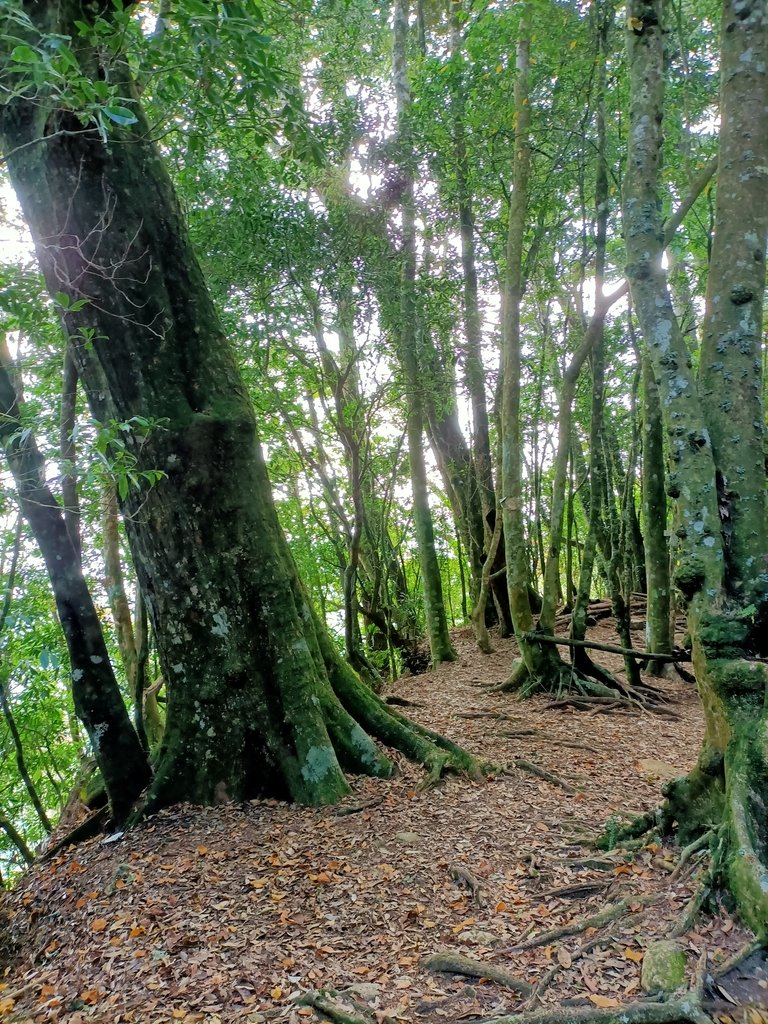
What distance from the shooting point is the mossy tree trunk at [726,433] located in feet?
9.91

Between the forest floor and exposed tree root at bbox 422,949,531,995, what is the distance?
0.10 feet

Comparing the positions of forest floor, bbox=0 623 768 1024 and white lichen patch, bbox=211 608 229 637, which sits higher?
white lichen patch, bbox=211 608 229 637

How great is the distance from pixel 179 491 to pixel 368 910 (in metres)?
3.22

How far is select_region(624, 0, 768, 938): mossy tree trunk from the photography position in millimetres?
3020

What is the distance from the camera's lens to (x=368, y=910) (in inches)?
134

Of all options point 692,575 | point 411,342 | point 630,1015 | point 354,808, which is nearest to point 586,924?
point 630,1015

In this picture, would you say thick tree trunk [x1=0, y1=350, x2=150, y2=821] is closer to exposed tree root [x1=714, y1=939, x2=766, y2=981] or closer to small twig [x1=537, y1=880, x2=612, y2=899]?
small twig [x1=537, y1=880, x2=612, y2=899]

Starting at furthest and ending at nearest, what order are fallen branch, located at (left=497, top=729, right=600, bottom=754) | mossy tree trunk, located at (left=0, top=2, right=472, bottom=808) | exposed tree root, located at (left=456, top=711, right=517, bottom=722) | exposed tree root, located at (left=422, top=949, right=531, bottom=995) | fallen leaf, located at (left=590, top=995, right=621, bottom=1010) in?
exposed tree root, located at (left=456, top=711, right=517, bottom=722), fallen branch, located at (left=497, top=729, right=600, bottom=754), mossy tree trunk, located at (left=0, top=2, right=472, bottom=808), exposed tree root, located at (left=422, top=949, right=531, bottom=995), fallen leaf, located at (left=590, top=995, right=621, bottom=1010)

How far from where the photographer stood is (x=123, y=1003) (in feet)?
9.05

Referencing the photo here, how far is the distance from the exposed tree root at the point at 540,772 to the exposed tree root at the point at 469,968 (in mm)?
2360

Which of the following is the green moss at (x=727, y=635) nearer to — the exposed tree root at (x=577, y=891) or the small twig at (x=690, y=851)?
the small twig at (x=690, y=851)

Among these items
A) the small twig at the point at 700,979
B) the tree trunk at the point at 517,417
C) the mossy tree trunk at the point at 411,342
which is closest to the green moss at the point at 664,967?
the small twig at the point at 700,979

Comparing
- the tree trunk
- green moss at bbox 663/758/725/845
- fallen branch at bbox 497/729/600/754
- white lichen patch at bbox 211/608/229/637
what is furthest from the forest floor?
the tree trunk

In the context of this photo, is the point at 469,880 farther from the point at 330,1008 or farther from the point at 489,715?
the point at 489,715
